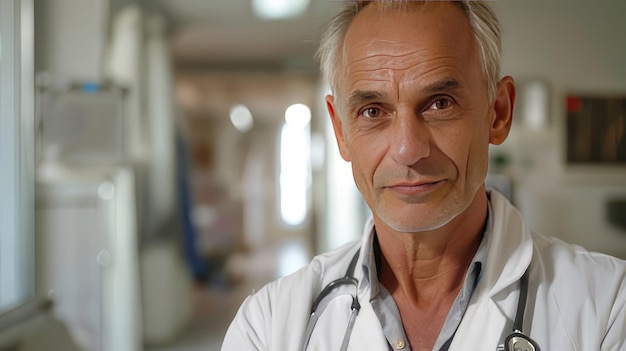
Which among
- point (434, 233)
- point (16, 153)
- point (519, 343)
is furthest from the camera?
point (16, 153)

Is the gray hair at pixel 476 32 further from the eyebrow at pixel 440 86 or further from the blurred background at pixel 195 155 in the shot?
the blurred background at pixel 195 155

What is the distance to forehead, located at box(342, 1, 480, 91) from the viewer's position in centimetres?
71

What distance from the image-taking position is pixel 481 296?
719mm

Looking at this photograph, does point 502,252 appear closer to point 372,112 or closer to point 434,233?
point 434,233

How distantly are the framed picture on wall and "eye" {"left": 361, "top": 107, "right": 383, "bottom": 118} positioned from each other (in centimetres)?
97

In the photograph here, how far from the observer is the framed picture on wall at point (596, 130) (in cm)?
151

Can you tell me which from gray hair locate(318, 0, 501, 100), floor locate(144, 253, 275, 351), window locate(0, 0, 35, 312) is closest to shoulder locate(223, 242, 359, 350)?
gray hair locate(318, 0, 501, 100)

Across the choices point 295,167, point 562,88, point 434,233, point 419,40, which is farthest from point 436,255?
point 562,88

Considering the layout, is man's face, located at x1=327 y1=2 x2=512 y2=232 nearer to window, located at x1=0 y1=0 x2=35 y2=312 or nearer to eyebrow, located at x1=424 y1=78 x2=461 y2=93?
eyebrow, located at x1=424 y1=78 x2=461 y2=93

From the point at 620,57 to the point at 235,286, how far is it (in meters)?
1.13

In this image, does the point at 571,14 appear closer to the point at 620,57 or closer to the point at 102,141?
the point at 620,57

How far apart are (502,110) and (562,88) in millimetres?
833

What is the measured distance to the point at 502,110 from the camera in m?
0.79

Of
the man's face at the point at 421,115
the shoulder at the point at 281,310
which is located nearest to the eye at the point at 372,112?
the man's face at the point at 421,115
